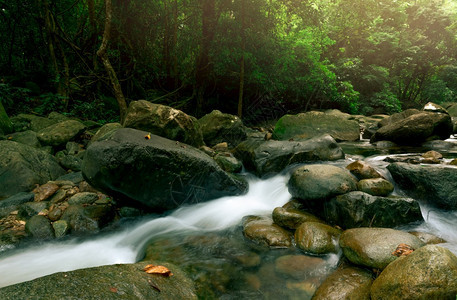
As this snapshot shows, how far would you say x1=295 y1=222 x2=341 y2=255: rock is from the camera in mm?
3025

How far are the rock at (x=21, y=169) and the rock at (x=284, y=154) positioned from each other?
446cm

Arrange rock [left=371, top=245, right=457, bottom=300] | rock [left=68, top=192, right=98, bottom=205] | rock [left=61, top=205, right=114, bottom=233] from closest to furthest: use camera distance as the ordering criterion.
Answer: rock [left=371, top=245, right=457, bottom=300], rock [left=61, top=205, right=114, bottom=233], rock [left=68, top=192, right=98, bottom=205]

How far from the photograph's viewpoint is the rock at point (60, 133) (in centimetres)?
644

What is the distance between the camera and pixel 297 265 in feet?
9.40

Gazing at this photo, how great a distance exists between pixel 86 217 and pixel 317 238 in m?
3.59

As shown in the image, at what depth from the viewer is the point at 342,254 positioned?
2.94 meters

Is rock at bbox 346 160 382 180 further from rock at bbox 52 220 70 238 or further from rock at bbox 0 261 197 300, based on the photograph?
rock at bbox 52 220 70 238

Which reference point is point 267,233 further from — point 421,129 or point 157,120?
point 421,129

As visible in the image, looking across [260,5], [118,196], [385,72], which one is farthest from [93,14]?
[385,72]

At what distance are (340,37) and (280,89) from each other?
10.3 metres

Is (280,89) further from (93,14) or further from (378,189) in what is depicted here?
(378,189)

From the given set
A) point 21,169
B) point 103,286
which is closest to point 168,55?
point 21,169

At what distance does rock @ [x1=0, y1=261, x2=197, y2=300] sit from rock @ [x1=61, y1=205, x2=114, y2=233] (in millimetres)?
2168

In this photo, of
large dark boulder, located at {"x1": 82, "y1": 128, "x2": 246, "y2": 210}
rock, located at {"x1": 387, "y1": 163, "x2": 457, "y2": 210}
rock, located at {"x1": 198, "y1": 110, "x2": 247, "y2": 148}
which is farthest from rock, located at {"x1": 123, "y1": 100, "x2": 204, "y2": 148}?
rock, located at {"x1": 387, "y1": 163, "x2": 457, "y2": 210}
